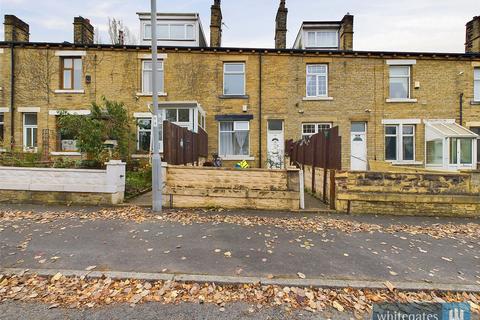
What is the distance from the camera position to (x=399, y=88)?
15.8 meters

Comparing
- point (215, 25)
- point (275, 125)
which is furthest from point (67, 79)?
point (275, 125)

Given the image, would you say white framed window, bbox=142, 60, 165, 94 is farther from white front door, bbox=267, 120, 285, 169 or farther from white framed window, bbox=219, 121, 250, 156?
white front door, bbox=267, 120, 285, 169

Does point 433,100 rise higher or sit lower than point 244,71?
lower

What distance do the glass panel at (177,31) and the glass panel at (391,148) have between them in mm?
15114

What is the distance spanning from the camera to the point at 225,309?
296 centimetres

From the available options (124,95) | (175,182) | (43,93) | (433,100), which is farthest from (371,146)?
(43,93)

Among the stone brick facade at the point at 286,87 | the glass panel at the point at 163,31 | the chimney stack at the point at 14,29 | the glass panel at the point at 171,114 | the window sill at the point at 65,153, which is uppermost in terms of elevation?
the glass panel at the point at 163,31

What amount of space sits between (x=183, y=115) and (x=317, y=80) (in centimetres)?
830

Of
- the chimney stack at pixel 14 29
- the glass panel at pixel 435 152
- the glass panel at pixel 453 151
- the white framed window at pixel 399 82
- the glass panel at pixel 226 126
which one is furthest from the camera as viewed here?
the white framed window at pixel 399 82

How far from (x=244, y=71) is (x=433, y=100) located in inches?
445

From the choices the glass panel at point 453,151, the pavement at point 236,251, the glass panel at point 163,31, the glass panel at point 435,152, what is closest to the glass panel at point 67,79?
the glass panel at point 163,31

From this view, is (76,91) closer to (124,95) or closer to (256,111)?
(124,95)

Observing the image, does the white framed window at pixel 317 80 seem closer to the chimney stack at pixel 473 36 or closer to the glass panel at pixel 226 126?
the glass panel at pixel 226 126

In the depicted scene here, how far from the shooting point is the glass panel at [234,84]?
51.6ft
